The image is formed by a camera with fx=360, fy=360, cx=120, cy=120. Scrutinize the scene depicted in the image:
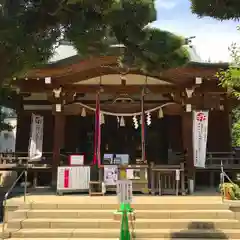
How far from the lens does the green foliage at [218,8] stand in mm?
5664

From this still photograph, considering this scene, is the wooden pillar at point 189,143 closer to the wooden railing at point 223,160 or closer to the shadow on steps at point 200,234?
the wooden railing at point 223,160

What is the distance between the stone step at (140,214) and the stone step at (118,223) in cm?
16

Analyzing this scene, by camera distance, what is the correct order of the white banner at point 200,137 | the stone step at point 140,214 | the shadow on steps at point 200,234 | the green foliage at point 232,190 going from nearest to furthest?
the shadow on steps at point 200,234, the stone step at point 140,214, the green foliage at point 232,190, the white banner at point 200,137

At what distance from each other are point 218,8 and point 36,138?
9075 mm

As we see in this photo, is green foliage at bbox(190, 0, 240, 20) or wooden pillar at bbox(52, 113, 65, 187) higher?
green foliage at bbox(190, 0, 240, 20)

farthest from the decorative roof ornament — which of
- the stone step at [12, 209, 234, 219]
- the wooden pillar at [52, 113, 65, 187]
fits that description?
the wooden pillar at [52, 113, 65, 187]

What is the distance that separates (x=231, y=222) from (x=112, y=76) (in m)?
6.18

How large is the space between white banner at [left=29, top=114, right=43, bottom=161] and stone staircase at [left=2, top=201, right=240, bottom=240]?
3779 mm

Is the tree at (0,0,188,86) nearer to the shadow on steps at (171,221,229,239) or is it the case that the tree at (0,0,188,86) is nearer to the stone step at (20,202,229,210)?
the shadow on steps at (171,221,229,239)

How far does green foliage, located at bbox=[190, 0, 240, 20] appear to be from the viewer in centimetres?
566

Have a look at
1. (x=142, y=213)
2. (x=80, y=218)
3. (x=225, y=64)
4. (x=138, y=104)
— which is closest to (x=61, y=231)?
(x=80, y=218)

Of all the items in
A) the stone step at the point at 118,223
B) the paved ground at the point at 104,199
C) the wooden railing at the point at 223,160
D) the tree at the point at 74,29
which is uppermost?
the tree at the point at 74,29

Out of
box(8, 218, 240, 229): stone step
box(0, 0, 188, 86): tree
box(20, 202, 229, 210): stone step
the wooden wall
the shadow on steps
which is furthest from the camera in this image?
the wooden wall

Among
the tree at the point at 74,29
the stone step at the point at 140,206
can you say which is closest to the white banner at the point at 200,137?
the stone step at the point at 140,206
